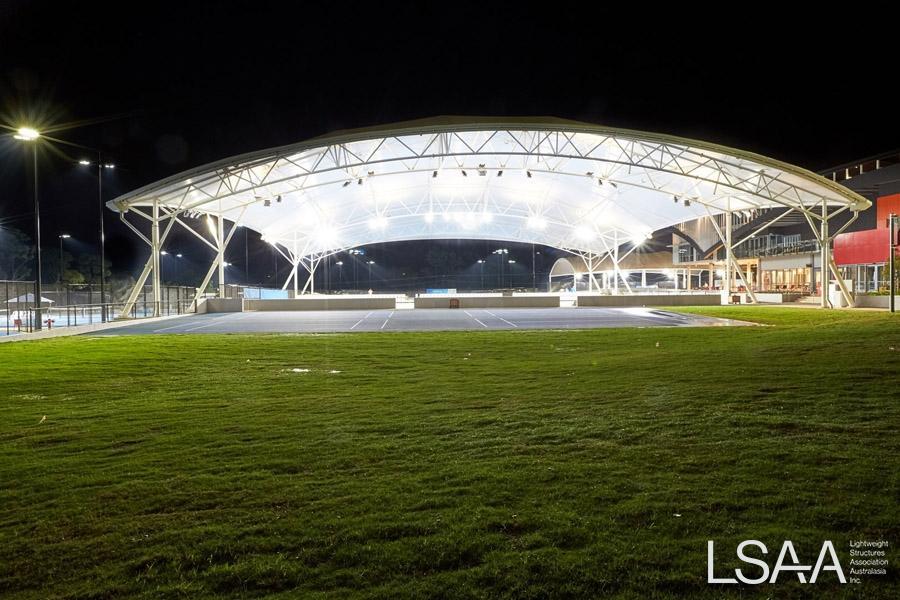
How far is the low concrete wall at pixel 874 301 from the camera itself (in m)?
35.9

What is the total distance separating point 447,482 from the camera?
16.7ft

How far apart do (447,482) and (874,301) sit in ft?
136

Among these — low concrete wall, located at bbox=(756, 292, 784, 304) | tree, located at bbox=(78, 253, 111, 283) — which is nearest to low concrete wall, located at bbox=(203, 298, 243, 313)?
tree, located at bbox=(78, 253, 111, 283)

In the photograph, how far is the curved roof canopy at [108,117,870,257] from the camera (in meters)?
30.6

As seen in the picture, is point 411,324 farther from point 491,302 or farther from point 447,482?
point 447,482

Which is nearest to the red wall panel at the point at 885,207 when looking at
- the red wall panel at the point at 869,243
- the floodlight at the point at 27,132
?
the red wall panel at the point at 869,243

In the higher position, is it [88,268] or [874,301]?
[88,268]

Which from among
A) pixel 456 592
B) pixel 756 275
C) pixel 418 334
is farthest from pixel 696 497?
pixel 756 275

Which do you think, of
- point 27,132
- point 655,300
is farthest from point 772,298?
point 27,132

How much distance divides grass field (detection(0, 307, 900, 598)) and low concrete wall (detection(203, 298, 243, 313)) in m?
35.6

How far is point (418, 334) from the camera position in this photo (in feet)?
70.0

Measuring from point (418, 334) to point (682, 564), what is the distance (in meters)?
18.0

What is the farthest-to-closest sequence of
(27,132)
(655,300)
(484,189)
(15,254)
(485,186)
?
1. (15,254)
2. (655,300)
3. (484,189)
4. (485,186)
5. (27,132)

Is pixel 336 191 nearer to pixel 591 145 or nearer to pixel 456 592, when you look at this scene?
pixel 591 145
